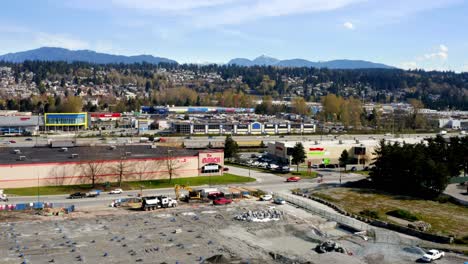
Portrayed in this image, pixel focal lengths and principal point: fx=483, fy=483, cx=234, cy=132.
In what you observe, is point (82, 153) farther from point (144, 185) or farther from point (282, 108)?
point (282, 108)

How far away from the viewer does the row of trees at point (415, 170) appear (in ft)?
128

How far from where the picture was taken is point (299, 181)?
4516 centimetres

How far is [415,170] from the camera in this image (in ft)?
131

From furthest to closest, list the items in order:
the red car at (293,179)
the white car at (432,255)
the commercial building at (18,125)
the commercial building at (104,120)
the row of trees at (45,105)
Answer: the row of trees at (45,105), the commercial building at (104,120), the commercial building at (18,125), the red car at (293,179), the white car at (432,255)

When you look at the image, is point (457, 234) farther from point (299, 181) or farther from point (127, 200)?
point (127, 200)

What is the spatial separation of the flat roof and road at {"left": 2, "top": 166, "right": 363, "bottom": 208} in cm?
497

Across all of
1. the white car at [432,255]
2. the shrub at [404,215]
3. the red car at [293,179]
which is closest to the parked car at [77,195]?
the red car at [293,179]

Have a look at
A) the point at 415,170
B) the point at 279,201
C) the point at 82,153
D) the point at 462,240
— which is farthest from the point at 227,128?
the point at 462,240

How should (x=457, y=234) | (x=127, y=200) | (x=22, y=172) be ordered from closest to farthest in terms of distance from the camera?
(x=457, y=234) → (x=127, y=200) → (x=22, y=172)

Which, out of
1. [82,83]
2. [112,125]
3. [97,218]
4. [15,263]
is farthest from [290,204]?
[82,83]

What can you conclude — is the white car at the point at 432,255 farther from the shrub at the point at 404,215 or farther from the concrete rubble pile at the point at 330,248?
the shrub at the point at 404,215

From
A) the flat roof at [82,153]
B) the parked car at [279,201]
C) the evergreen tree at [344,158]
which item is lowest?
the parked car at [279,201]

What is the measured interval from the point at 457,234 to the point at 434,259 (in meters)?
5.56

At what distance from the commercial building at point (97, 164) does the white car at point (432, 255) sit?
79.0ft
